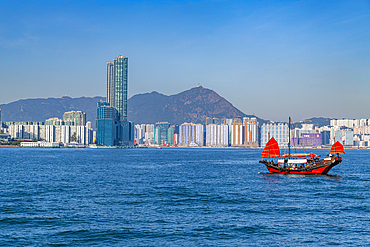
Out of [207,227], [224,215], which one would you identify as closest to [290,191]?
[224,215]

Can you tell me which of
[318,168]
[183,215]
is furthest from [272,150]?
[183,215]

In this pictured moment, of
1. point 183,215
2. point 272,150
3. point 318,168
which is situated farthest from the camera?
point 272,150

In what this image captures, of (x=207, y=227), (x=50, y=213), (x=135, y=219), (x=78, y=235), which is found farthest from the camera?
(x=50, y=213)

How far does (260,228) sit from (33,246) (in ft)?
54.0

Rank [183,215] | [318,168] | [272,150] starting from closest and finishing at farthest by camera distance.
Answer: [183,215], [318,168], [272,150]

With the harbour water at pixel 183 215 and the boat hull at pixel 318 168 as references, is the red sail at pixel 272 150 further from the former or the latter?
the harbour water at pixel 183 215

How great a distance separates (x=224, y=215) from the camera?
3428 cm

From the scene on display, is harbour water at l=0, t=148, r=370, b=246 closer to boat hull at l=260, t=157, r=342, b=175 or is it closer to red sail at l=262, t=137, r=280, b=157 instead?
boat hull at l=260, t=157, r=342, b=175

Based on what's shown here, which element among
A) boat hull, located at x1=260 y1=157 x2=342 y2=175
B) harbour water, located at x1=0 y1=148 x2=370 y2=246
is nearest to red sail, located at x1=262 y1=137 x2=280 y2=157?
boat hull, located at x1=260 y1=157 x2=342 y2=175

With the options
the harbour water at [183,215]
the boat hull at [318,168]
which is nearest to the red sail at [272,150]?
the boat hull at [318,168]

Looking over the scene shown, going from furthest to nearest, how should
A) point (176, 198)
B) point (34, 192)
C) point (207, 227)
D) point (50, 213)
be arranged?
1. point (34, 192)
2. point (176, 198)
3. point (50, 213)
4. point (207, 227)

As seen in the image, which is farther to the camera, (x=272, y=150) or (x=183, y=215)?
(x=272, y=150)

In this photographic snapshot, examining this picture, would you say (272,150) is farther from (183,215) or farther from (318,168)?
(183,215)

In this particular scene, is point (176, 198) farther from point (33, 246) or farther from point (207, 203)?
point (33, 246)
